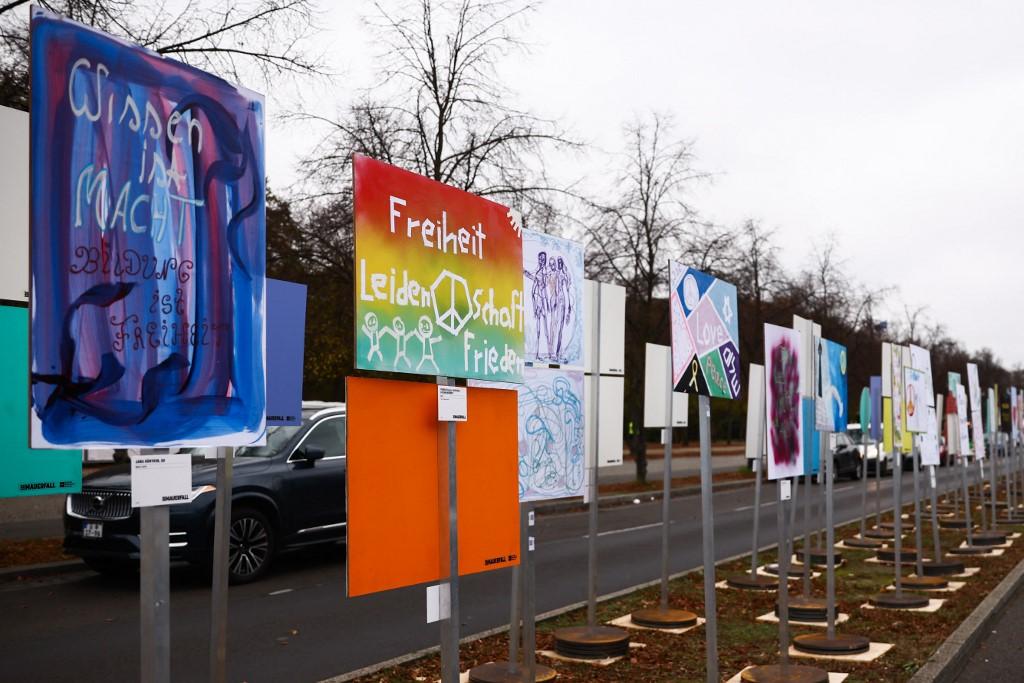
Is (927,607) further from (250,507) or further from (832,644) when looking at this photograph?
(250,507)

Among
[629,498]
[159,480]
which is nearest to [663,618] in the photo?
[159,480]

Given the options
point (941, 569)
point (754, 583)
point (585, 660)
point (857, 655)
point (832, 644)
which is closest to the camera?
point (585, 660)

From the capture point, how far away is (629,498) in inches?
966

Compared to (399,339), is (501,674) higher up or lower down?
lower down

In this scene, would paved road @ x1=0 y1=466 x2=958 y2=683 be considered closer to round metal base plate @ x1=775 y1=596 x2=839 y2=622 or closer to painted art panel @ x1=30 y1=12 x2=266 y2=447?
round metal base plate @ x1=775 y1=596 x2=839 y2=622

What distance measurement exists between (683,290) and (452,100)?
13082 mm

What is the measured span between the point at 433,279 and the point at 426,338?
0.24 meters

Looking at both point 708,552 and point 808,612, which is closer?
point 708,552

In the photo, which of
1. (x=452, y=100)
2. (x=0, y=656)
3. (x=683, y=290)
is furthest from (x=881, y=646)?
(x=452, y=100)

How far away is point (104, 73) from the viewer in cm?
295

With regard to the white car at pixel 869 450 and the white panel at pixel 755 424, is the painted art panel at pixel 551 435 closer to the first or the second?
the white panel at pixel 755 424

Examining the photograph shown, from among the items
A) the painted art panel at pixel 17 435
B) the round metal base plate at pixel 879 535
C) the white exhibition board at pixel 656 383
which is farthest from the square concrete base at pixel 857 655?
the round metal base plate at pixel 879 535

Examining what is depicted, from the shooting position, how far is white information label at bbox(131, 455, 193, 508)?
2902 mm

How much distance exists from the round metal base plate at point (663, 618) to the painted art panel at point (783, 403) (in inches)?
84.8
